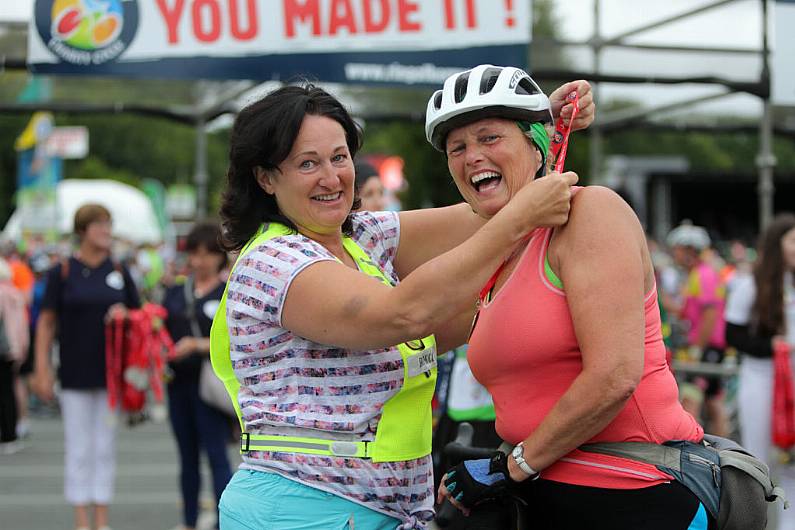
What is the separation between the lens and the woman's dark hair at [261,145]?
2689 millimetres

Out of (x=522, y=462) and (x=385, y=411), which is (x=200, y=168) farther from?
(x=522, y=462)

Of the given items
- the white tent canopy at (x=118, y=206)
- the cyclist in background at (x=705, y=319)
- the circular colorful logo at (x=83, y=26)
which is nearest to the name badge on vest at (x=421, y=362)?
the circular colorful logo at (x=83, y=26)

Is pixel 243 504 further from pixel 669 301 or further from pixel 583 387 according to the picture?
pixel 669 301

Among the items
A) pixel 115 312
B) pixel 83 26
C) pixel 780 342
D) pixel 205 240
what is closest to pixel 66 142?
pixel 115 312

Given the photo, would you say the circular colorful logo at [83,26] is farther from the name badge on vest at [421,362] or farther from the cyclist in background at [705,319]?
the cyclist in background at [705,319]

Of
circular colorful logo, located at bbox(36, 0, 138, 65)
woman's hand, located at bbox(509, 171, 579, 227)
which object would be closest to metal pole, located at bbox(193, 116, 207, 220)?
circular colorful logo, located at bbox(36, 0, 138, 65)

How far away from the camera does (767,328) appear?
654 centimetres

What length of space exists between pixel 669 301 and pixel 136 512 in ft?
19.2

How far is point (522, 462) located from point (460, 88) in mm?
906

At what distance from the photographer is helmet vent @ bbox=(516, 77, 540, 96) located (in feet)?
8.51

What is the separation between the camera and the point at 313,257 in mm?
2570

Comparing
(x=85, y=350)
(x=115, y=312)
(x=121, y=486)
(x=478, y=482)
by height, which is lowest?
(x=121, y=486)

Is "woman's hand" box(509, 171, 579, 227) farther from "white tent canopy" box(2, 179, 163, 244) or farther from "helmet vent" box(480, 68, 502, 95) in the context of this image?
"white tent canopy" box(2, 179, 163, 244)

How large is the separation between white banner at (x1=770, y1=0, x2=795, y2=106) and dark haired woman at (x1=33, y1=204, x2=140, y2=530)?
4.50m
